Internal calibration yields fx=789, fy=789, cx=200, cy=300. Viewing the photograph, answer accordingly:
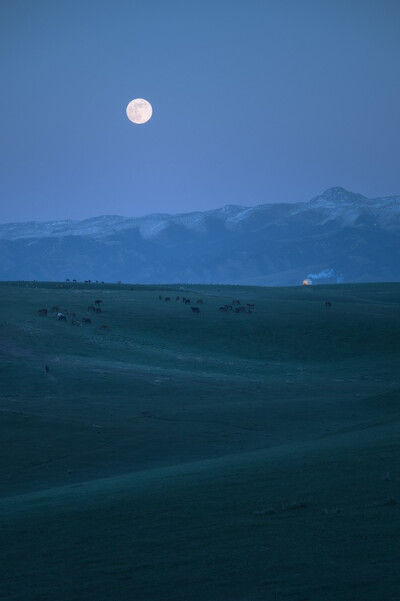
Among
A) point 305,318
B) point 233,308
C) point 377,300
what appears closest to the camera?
point 305,318

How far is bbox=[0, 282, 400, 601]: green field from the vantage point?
12148mm

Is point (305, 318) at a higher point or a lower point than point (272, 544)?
higher

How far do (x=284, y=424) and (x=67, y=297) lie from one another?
4737 cm

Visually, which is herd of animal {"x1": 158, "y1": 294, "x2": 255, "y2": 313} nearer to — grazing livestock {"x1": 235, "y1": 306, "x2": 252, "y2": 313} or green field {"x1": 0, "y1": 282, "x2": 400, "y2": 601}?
grazing livestock {"x1": 235, "y1": 306, "x2": 252, "y2": 313}

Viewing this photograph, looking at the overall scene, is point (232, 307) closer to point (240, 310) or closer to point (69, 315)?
point (240, 310)

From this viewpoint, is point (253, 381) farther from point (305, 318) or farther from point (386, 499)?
point (386, 499)

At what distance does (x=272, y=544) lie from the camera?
13.1 m

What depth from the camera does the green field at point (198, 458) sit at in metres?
12.1

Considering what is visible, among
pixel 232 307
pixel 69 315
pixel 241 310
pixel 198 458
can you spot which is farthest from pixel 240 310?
pixel 198 458

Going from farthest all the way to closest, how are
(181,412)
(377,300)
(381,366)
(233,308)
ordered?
(377,300), (233,308), (381,366), (181,412)

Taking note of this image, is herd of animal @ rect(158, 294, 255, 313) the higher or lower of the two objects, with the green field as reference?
higher

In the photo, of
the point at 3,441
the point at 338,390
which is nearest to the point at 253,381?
the point at 338,390

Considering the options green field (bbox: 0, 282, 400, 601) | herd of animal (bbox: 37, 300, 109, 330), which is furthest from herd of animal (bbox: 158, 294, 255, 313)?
herd of animal (bbox: 37, 300, 109, 330)

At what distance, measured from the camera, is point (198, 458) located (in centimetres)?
2733
